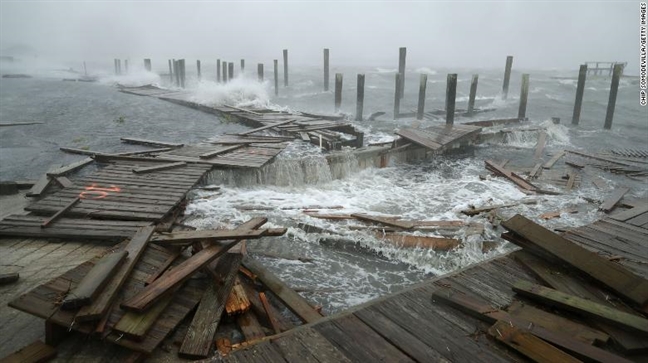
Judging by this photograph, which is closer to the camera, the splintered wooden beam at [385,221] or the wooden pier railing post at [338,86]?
the splintered wooden beam at [385,221]

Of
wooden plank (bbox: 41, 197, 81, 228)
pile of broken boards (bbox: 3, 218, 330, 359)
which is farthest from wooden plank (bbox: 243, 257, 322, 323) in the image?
wooden plank (bbox: 41, 197, 81, 228)

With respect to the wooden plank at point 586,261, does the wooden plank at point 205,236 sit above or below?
below

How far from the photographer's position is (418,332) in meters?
3.76

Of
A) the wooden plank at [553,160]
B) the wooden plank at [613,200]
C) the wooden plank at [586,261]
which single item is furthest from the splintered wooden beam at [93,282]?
the wooden plank at [553,160]

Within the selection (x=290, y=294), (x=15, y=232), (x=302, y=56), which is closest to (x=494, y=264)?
(x=290, y=294)

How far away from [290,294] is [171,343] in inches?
63.6

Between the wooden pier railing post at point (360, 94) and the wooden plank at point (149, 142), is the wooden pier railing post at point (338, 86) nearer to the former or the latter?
the wooden pier railing post at point (360, 94)

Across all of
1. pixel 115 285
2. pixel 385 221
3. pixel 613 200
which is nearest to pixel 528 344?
pixel 115 285

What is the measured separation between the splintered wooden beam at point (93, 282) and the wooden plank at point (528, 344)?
418 cm

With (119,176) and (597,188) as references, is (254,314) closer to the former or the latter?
(119,176)

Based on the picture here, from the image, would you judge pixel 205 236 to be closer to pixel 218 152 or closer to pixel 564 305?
pixel 564 305

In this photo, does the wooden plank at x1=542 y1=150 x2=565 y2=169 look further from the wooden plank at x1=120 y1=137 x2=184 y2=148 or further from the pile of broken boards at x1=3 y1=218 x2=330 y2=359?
the wooden plank at x1=120 y1=137 x2=184 y2=148

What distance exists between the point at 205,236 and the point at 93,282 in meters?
1.55

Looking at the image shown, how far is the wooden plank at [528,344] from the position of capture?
10.8 ft
